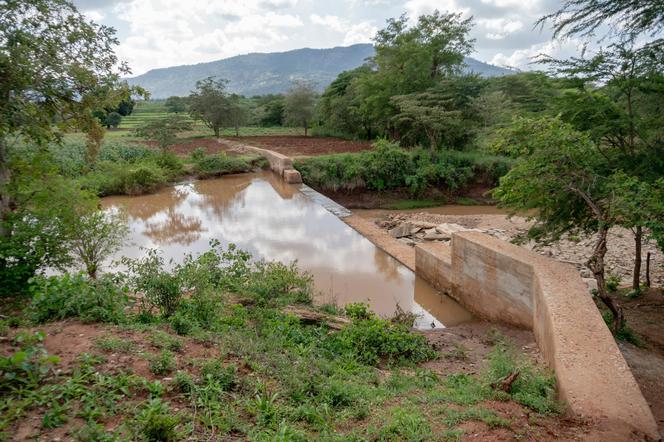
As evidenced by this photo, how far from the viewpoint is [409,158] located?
20719 mm

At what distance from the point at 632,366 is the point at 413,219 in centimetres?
1185

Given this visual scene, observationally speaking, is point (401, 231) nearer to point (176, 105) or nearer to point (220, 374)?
point (220, 374)

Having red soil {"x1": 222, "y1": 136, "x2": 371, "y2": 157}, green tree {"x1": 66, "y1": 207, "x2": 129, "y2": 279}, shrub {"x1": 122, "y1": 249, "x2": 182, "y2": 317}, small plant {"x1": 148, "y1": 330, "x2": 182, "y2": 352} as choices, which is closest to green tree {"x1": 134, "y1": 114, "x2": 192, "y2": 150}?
red soil {"x1": 222, "y1": 136, "x2": 371, "y2": 157}

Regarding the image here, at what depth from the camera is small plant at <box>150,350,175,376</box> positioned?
149 inches

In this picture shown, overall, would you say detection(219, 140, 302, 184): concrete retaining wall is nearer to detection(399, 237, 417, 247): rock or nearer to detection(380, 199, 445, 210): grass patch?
detection(380, 199, 445, 210): grass patch

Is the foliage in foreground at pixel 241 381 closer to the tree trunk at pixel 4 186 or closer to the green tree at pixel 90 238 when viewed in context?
the green tree at pixel 90 238

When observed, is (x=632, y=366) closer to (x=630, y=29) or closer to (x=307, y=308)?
(x=307, y=308)

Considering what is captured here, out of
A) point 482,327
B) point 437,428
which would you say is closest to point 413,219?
point 482,327

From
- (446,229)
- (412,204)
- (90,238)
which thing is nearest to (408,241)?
(446,229)

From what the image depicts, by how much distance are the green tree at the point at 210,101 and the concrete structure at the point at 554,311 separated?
77.2 feet

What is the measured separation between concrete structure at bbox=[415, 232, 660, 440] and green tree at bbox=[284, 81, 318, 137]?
28.6 m

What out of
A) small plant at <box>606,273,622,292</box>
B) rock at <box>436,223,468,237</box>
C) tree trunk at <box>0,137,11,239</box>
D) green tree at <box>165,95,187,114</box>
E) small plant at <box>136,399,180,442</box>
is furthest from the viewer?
green tree at <box>165,95,187,114</box>

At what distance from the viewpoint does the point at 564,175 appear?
6.85 metres

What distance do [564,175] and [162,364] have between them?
6238 mm
